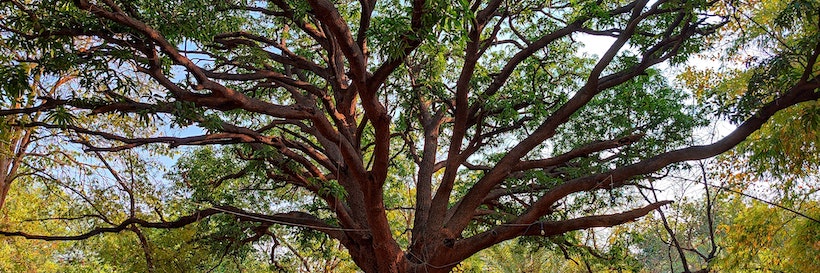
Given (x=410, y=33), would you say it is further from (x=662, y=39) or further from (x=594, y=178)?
(x=662, y=39)

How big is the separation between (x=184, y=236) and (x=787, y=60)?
20.3 feet

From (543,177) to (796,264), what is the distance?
2.21 metres

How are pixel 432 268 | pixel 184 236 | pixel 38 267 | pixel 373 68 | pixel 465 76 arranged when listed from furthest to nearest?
pixel 38 267
pixel 184 236
pixel 373 68
pixel 432 268
pixel 465 76

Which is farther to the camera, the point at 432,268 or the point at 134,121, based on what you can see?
the point at 134,121

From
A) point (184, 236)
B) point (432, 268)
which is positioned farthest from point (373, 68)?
point (184, 236)

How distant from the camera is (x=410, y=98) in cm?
526

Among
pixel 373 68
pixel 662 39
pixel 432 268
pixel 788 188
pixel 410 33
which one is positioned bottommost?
pixel 432 268

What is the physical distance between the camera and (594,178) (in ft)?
15.0

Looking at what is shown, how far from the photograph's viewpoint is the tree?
362 centimetres

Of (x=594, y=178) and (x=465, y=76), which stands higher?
(x=465, y=76)

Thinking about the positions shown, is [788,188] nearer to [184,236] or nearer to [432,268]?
[432,268]

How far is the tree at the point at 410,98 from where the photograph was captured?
3.62 metres

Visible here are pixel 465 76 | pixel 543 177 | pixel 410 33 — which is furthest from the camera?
pixel 543 177

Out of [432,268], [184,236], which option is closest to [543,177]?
[432,268]
